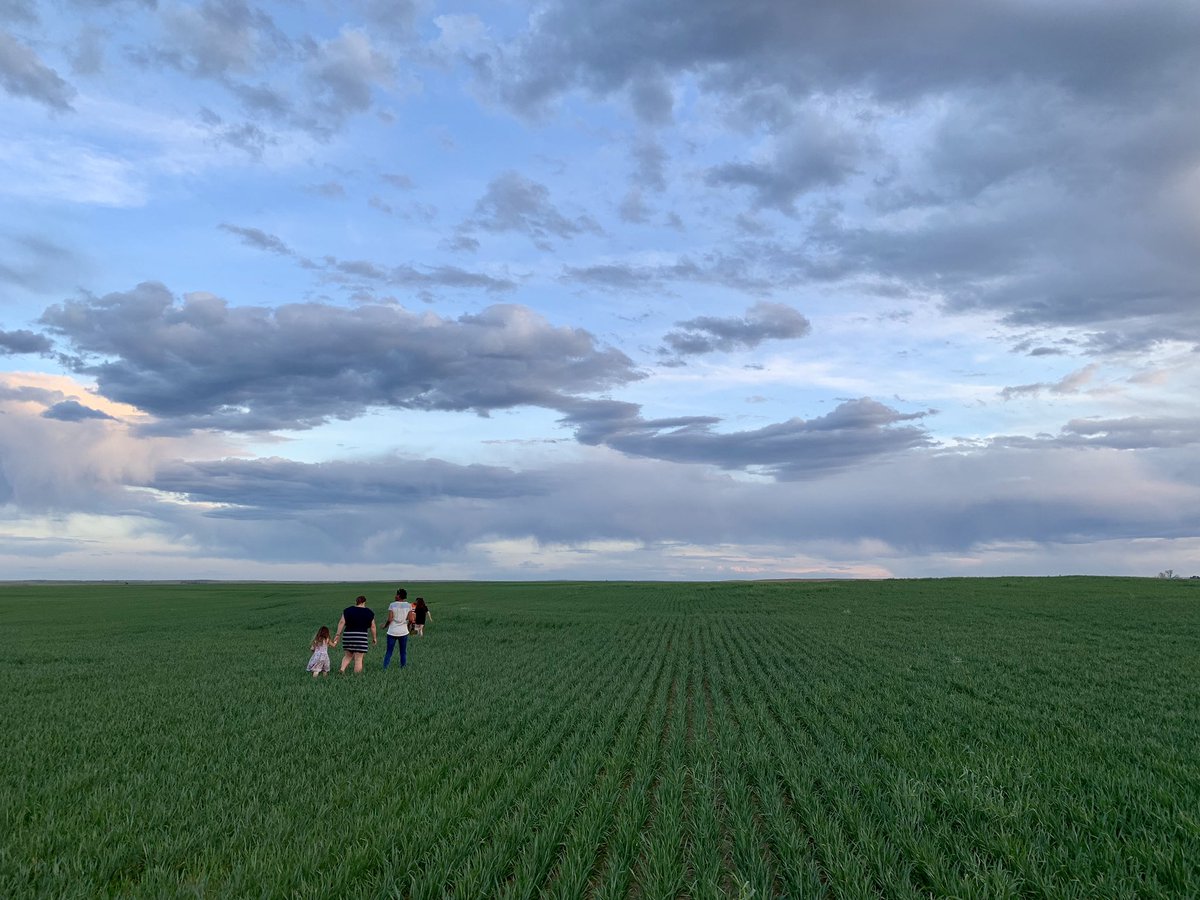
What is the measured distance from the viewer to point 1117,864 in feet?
23.6

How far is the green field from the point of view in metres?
7.02

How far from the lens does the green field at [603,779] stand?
23.0 feet

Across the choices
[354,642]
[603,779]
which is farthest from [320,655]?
[603,779]

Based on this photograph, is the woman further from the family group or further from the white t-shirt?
the white t-shirt

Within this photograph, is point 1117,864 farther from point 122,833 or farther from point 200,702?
point 200,702

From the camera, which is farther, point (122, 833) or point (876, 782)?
point (876, 782)

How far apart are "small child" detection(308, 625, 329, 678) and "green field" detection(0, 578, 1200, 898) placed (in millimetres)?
623

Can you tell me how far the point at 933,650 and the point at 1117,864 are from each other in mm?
21865

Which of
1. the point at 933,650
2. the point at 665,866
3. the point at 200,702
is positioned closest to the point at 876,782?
the point at 665,866

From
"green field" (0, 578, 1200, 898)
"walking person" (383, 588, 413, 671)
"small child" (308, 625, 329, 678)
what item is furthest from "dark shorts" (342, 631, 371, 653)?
"walking person" (383, 588, 413, 671)

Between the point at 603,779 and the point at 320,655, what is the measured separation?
40.9 ft

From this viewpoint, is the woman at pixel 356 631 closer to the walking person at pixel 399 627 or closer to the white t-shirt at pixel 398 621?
the walking person at pixel 399 627

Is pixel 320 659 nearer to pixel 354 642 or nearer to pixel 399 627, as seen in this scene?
pixel 354 642

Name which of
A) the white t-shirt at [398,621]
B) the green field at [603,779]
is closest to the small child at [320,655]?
the green field at [603,779]
